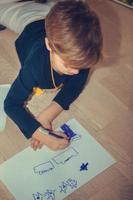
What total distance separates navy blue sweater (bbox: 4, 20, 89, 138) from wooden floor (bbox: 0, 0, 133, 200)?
71 mm

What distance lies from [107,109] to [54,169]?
26 centimetres

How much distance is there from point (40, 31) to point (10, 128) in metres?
0.29

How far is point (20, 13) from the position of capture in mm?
1226

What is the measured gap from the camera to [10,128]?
1025mm

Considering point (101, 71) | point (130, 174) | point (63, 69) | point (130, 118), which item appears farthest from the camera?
point (101, 71)

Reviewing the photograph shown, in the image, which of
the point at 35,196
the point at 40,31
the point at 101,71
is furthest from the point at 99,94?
the point at 35,196

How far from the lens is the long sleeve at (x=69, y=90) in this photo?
101 cm

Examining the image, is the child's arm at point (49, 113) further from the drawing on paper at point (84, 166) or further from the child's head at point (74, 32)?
the child's head at point (74, 32)

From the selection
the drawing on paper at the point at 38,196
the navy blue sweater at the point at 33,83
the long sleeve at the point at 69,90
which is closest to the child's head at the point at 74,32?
the navy blue sweater at the point at 33,83

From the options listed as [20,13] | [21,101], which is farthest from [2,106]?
[20,13]

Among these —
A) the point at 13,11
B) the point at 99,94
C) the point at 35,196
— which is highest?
the point at 13,11

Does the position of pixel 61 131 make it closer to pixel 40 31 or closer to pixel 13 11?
pixel 40 31

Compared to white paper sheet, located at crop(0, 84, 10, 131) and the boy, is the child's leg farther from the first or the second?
white paper sheet, located at crop(0, 84, 10, 131)

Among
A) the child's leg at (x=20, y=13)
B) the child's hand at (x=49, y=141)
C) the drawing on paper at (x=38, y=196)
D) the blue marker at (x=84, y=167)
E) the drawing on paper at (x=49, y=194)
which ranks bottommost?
the drawing on paper at (x=38, y=196)
